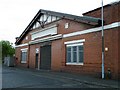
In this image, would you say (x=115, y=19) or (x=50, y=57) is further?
(x=50, y=57)

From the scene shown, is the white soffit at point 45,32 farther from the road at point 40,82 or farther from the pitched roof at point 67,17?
the road at point 40,82

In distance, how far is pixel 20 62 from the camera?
129ft

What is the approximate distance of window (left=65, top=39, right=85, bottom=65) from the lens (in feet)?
74.3

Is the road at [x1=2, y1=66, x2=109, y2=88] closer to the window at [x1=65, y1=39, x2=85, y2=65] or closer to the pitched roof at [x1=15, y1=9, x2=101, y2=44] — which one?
the window at [x1=65, y1=39, x2=85, y2=65]

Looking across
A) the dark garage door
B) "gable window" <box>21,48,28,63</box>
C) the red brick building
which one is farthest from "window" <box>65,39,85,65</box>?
"gable window" <box>21,48,28,63</box>

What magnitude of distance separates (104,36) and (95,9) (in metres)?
3.06

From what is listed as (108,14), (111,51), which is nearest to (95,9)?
(108,14)

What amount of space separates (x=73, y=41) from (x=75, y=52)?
3.77 feet

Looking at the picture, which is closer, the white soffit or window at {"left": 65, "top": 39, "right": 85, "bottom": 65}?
window at {"left": 65, "top": 39, "right": 85, "bottom": 65}

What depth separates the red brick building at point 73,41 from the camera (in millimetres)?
18734

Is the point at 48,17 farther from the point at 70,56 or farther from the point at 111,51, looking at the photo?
the point at 111,51

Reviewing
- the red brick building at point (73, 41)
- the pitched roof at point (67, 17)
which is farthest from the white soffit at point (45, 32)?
the pitched roof at point (67, 17)

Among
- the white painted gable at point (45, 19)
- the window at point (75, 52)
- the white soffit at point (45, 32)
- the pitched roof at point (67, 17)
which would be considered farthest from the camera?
the white painted gable at point (45, 19)

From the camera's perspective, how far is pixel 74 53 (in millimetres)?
23719
